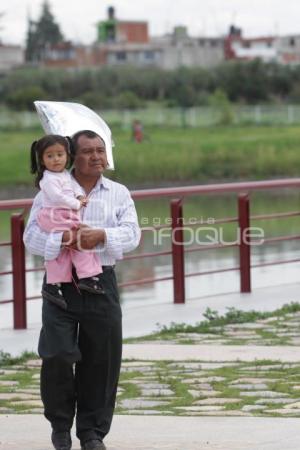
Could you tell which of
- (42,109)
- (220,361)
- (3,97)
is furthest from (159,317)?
(3,97)

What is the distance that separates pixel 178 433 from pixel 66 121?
5.24 ft

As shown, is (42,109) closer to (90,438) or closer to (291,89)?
(90,438)

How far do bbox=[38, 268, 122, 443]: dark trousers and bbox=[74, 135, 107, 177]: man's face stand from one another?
0.46 meters

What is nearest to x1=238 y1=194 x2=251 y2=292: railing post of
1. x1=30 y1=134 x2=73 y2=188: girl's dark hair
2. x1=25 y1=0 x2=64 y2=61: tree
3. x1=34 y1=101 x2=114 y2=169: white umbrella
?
x1=34 y1=101 x2=114 y2=169: white umbrella

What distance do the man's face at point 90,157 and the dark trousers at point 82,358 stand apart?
1.50 feet

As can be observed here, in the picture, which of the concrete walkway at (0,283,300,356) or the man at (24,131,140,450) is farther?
the concrete walkway at (0,283,300,356)

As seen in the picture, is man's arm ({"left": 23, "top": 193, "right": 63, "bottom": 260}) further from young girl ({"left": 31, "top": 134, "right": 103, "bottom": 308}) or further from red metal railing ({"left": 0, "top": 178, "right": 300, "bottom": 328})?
red metal railing ({"left": 0, "top": 178, "right": 300, "bottom": 328})

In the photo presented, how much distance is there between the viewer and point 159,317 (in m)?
12.5

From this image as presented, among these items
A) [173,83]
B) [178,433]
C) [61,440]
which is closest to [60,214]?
[61,440]

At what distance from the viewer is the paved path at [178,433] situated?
6977 mm

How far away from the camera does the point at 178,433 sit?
7.30m

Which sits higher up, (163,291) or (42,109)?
(42,109)

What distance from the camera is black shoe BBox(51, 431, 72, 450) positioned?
6.79m

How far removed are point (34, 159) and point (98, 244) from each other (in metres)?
0.52
